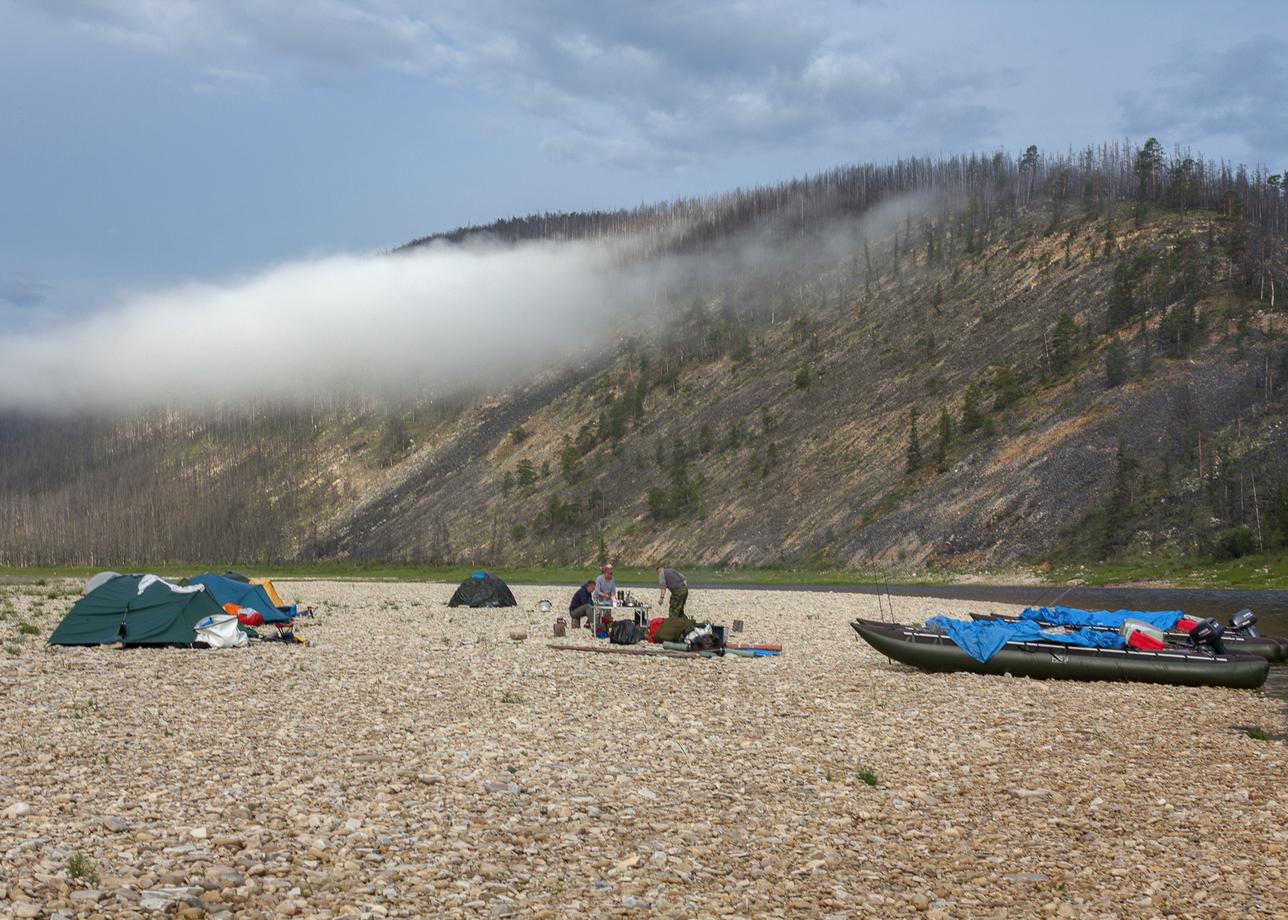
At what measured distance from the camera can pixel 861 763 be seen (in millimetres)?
16469

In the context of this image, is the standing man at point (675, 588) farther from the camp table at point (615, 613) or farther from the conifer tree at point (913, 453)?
the conifer tree at point (913, 453)

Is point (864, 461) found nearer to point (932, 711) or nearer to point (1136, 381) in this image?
point (1136, 381)

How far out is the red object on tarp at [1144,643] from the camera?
26500 millimetres

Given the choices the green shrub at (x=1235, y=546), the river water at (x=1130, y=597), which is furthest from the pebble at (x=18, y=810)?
the green shrub at (x=1235, y=546)

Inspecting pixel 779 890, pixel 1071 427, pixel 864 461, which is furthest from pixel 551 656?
pixel 864 461

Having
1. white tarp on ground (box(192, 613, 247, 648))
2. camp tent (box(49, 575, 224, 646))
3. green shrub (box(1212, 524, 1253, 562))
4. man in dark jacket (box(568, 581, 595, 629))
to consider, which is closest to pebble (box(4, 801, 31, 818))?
white tarp on ground (box(192, 613, 247, 648))

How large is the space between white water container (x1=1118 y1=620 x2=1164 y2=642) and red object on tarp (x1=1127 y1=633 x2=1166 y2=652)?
80 millimetres

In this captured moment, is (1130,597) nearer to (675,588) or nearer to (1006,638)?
(1006,638)

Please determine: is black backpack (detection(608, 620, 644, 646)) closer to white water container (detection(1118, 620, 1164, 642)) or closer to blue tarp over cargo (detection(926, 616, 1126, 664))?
blue tarp over cargo (detection(926, 616, 1126, 664))

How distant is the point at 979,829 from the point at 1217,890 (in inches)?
109

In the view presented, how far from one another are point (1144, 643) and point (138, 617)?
27.1m

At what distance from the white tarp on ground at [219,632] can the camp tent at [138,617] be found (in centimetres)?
26

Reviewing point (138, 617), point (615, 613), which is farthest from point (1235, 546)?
point (138, 617)

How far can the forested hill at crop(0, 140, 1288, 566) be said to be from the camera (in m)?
92.8
